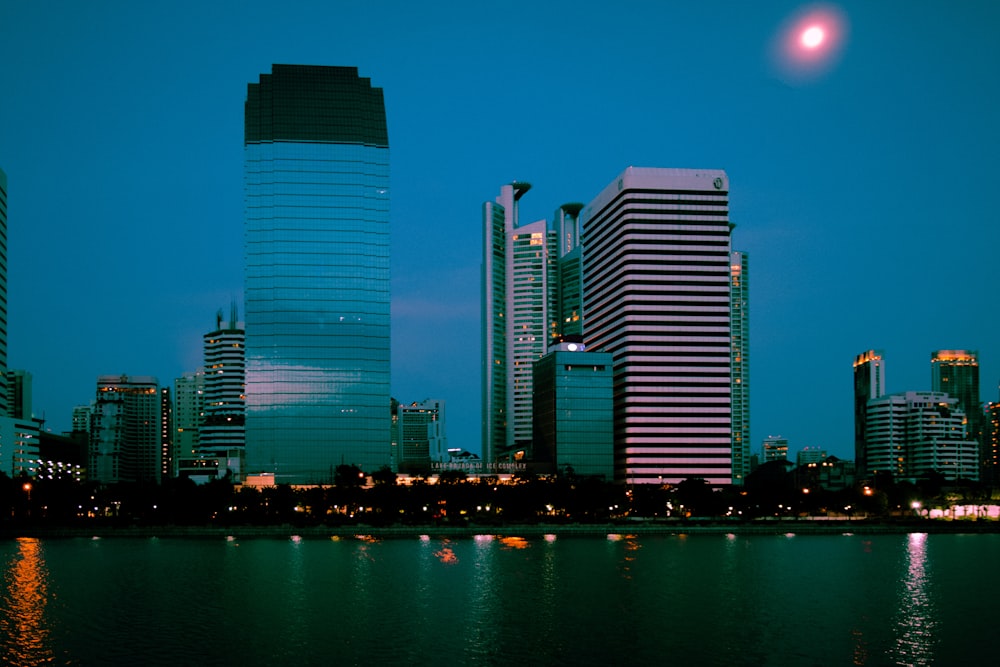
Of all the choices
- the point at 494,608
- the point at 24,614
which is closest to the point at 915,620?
the point at 494,608

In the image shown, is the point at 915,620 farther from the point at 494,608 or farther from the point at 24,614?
the point at 24,614

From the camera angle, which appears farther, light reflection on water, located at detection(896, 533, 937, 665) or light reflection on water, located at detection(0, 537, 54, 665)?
light reflection on water, located at detection(896, 533, 937, 665)

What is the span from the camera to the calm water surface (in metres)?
64.2

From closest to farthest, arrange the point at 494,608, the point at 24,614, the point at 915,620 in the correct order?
the point at 915,620
the point at 24,614
the point at 494,608

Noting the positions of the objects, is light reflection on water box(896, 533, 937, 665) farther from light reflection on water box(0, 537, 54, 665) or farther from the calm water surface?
light reflection on water box(0, 537, 54, 665)

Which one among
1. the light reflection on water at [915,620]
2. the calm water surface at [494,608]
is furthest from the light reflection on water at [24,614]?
the light reflection on water at [915,620]

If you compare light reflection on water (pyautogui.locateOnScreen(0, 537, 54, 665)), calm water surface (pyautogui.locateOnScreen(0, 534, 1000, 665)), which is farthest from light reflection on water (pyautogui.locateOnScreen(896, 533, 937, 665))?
light reflection on water (pyautogui.locateOnScreen(0, 537, 54, 665))

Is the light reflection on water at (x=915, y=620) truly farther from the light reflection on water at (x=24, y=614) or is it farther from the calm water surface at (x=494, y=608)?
the light reflection on water at (x=24, y=614)

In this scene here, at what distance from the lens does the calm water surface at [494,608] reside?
64.2 m

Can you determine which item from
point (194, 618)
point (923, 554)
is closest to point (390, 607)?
point (194, 618)

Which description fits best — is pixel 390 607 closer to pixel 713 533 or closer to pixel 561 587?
pixel 561 587

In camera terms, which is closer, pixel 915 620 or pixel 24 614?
pixel 915 620

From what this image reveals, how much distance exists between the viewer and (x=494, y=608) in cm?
8275

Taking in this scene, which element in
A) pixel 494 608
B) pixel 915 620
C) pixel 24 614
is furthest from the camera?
pixel 494 608
